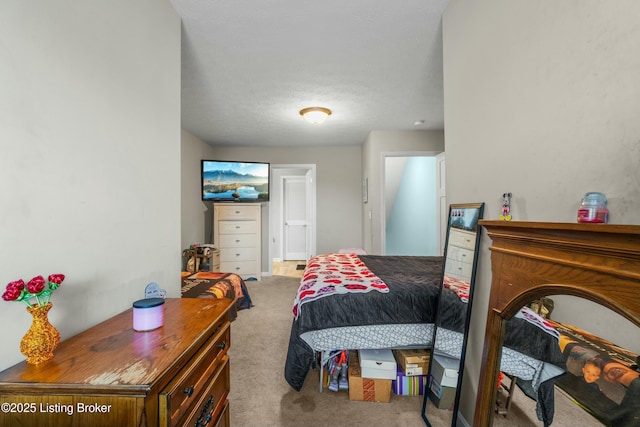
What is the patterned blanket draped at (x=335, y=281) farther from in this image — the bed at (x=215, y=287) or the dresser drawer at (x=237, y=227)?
the dresser drawer at (x=237, y=227)

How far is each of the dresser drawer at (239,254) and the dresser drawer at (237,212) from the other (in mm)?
561

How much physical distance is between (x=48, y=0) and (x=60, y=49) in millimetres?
147

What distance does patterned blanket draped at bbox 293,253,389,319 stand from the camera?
1.92 m

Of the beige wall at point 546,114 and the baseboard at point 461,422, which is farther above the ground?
the beige wall at point 546,114

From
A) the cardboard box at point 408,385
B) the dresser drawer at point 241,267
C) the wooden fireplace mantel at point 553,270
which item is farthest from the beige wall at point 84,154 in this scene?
the dresser drawer at point 241,267

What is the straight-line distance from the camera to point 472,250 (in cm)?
144

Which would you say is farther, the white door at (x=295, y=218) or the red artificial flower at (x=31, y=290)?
the white door at (x=295, y=218)

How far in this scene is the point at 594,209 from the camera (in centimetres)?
74

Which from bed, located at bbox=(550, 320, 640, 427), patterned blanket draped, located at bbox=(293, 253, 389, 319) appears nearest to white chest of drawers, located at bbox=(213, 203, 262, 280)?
patterned blanket draped, located at bbox=(293, 253, 389, 319)

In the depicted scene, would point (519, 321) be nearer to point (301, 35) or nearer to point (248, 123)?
point (301, 35)

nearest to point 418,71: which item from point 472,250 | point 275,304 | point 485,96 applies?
point 485,96

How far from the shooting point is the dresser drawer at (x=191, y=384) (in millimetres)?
756

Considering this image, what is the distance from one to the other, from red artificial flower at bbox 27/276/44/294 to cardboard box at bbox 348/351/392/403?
5.74ft

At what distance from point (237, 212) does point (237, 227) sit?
0.87ft
